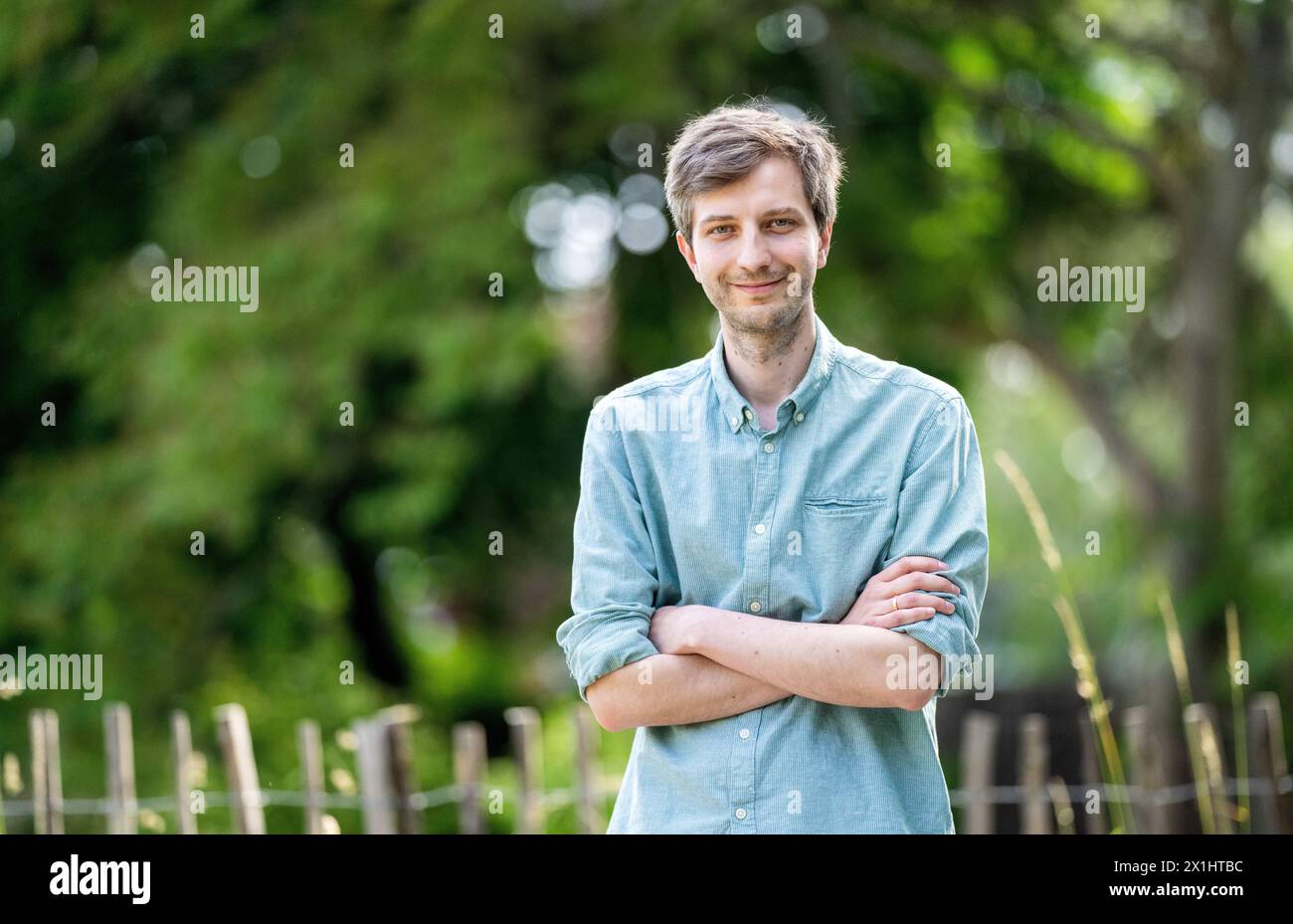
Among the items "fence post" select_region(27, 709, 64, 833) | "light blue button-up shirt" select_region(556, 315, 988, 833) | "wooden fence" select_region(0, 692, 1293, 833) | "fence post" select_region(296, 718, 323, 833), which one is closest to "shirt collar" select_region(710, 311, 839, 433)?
"light blue button-up shirt" select_region(556, 315, 988, 833)

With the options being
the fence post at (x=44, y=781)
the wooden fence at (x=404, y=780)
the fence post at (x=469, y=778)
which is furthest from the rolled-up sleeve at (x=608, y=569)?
the fence post at (x=44, y=781)

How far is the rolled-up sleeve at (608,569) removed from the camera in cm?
216

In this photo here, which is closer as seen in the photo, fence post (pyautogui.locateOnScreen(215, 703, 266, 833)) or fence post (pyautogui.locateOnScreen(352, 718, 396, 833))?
fence post (pyautogui.locateOnScreen(215, 703, 266, 833))

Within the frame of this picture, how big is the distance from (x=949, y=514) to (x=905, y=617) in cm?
18

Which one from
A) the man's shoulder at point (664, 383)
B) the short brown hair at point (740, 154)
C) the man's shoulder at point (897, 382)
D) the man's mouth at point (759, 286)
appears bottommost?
the man's shoulder at point (897, 382)

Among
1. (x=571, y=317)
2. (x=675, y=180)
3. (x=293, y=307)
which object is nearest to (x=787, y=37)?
(x=571, y=317)

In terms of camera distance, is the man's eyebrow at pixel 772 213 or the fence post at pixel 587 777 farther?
the fence post at pixel 587 777

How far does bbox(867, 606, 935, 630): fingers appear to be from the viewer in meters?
2.06

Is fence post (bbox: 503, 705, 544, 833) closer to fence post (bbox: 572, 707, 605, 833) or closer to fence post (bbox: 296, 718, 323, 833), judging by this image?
fence post (bbox: 572, 707, 605, 833)

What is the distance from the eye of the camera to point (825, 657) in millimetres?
2064

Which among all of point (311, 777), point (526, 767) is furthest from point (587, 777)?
point (311, 777)

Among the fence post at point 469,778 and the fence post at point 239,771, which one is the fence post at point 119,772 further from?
the fence post at point 469,778

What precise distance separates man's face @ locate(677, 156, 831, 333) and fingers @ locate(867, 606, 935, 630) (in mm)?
455
